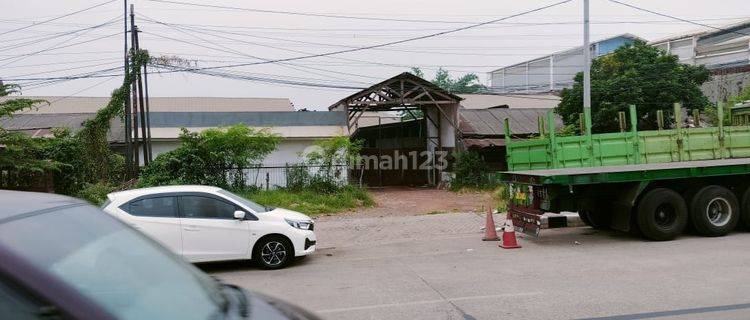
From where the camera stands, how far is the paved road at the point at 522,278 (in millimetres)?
6361

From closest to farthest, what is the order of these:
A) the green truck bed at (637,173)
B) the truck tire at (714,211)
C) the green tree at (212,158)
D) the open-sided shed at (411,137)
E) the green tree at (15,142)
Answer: the green truck bed at (637,173)
the truck tire at (714,211)
the green tree at (15,142)
the green tree at (212,158)
the open-sided shed at (411,137)

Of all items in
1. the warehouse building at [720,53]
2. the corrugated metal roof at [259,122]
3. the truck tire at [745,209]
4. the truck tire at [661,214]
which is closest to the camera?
the truck tire at [661,214]

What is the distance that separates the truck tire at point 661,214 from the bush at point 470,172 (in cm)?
1350

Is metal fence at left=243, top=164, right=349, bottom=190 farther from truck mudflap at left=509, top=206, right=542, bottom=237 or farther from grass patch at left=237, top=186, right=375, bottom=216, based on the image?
truck mudflap at left=509, top=206, right=542, bottom=237

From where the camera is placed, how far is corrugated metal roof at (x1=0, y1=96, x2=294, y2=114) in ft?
152

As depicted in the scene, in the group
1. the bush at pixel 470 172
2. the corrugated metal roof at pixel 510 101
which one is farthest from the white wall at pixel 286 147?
the corrugated metal roof at pixel 510 101

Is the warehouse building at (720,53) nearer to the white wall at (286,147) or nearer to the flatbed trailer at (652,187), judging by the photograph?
the white wall at (286,147)

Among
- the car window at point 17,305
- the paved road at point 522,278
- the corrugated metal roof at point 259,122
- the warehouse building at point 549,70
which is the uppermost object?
the warehouse building at point 549,70

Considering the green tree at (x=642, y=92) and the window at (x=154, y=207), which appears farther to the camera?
the green tree at (x=642, y=92)

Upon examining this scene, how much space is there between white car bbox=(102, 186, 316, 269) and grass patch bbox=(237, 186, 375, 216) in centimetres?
714

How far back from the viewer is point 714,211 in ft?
37.4

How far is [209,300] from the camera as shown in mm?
2654

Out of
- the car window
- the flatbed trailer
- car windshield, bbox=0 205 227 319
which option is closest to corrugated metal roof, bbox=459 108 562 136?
the flatbed trailer

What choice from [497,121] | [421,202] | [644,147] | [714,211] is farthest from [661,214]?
[497,121]
